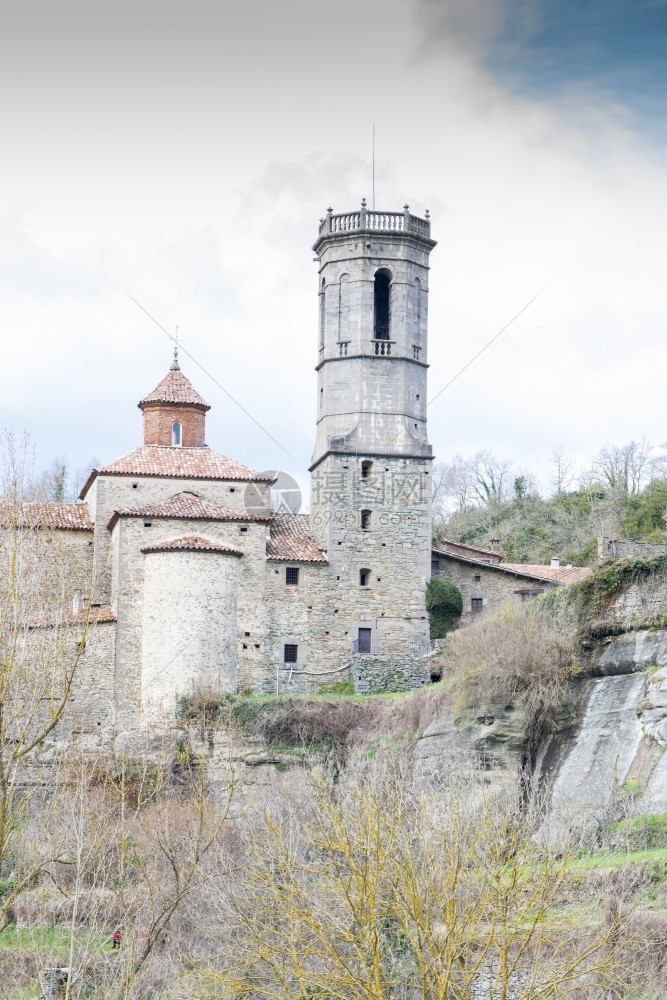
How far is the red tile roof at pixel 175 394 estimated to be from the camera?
4981 cm

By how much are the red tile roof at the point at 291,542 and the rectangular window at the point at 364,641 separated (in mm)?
2421

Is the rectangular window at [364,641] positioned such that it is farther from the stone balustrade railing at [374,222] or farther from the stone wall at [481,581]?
the stone balustrade railing at [374,222]

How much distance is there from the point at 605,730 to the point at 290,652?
1441cm

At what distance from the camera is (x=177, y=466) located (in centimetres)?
4741

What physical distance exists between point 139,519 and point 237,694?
593cm

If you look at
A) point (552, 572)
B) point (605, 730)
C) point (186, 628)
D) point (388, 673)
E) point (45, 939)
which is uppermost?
point (552, 572)

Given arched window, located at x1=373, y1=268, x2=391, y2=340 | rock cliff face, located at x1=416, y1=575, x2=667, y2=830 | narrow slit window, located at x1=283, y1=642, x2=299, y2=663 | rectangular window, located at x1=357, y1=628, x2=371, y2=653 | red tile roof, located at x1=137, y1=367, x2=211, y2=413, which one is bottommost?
rock cliff face, located at x1=416, y1=575, x2=667, y2=830

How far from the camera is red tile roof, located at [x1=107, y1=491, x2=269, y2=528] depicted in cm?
4488

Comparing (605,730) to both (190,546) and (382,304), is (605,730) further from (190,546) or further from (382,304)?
(382,304)

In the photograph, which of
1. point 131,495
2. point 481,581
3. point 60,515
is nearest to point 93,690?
point 60,515

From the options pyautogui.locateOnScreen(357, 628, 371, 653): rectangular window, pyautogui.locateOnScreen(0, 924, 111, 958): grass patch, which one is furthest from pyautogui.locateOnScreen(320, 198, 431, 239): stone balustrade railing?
pyautogui.locateOnScreen(0, 924, 111, 958): grass patch

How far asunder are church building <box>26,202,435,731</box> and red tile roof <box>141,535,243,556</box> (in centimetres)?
5

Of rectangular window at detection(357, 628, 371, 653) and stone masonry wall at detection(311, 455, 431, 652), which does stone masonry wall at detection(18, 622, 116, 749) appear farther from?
rectangular window at detection(357, 628, 371, 653)

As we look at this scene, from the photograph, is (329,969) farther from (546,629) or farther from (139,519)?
(139,519)
